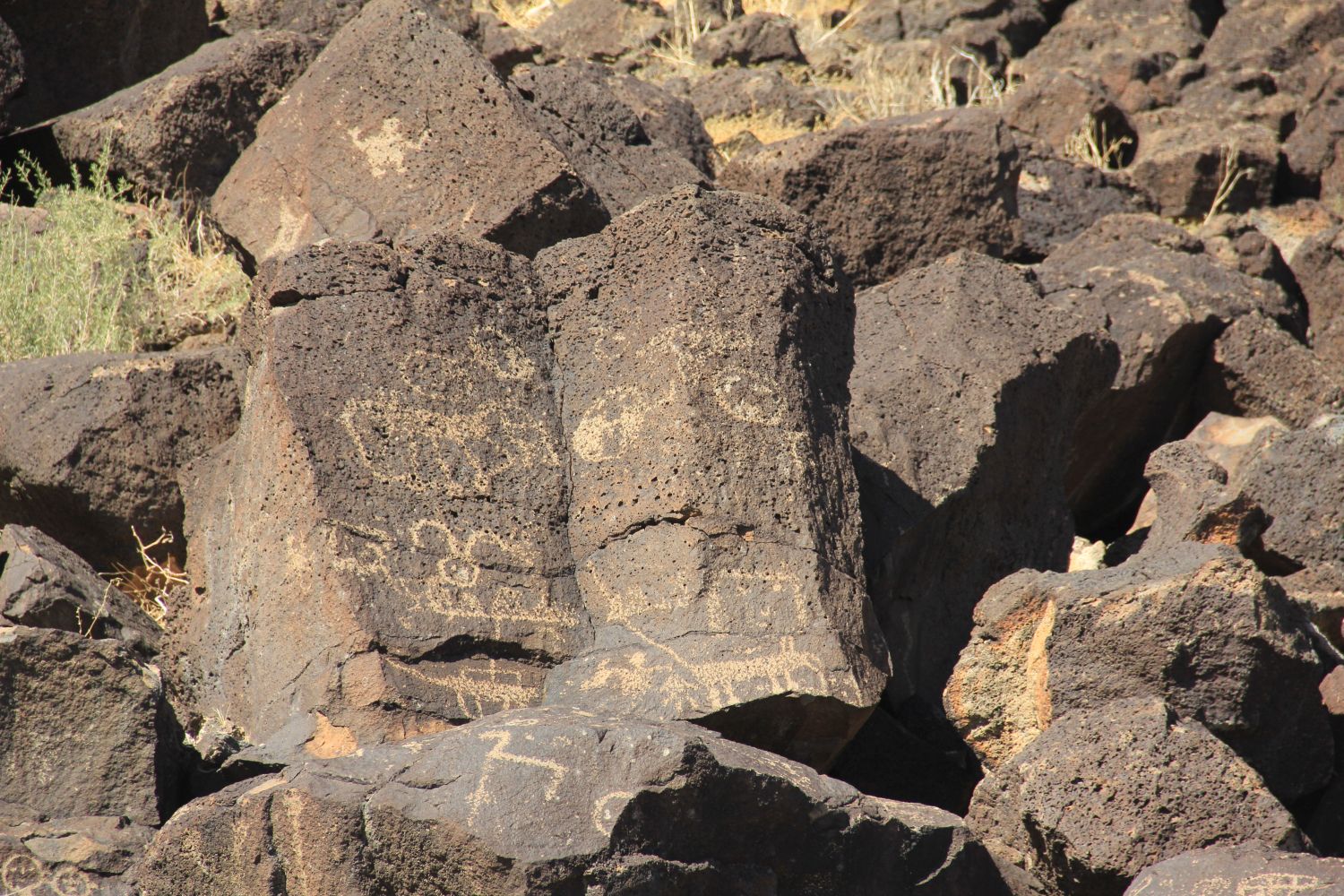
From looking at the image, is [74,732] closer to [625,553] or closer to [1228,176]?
[625,553]

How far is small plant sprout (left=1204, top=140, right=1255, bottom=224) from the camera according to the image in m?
9.26

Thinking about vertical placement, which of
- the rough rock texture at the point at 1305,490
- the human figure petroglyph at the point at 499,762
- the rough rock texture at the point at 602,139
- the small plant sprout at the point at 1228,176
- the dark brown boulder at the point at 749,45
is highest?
the rough rock texture at the point at 602,139

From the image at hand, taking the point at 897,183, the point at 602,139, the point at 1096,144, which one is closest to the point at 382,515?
the point at 602,139

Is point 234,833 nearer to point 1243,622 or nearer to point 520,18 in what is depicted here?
point 1243,622

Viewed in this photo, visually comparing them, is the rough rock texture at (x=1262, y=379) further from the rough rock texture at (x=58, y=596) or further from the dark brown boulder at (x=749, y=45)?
the dark brown boulder at (x=749, y=45)

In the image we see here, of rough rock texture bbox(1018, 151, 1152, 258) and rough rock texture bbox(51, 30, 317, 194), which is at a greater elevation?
rough rock texture bbox(51, 30, 317, 194)

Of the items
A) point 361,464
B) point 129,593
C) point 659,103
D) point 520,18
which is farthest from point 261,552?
point 520,18

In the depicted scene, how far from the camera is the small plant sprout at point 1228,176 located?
9.26m

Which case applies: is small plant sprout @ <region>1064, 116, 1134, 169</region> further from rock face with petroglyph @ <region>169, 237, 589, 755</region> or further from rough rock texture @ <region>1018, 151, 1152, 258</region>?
rock face with petroglyph @ <region>169, 237, 589, 755</region>

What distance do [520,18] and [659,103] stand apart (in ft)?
17.5

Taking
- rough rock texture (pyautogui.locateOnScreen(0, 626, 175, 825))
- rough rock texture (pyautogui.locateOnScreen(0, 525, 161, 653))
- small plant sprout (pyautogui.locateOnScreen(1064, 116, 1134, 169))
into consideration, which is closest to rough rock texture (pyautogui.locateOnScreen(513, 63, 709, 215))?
rough rock texture (pyautogui.locateOnScreen(0, 525, 161, 653))

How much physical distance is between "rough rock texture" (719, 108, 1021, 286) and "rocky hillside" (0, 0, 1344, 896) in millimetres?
17

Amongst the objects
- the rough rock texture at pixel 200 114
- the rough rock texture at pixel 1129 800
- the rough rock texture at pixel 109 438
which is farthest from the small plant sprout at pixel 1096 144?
the rough rock texture at pixel 1129 800

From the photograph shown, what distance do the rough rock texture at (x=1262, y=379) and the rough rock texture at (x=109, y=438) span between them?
4.12 meters
